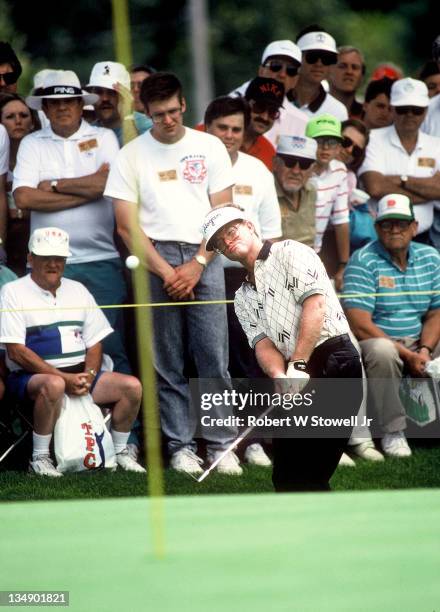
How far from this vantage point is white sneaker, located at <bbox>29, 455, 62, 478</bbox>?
6.64 metres

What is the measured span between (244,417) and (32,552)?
173cm

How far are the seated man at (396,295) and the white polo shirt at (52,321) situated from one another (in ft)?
4.58

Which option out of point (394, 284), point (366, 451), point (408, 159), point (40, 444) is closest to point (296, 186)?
point (394, 284)

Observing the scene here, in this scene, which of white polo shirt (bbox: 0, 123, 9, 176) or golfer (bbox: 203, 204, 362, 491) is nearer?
golfer (bbox: 203, 204, 362, 491)

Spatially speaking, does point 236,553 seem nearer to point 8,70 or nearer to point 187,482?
point 187,482

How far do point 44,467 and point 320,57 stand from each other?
309 centimetres

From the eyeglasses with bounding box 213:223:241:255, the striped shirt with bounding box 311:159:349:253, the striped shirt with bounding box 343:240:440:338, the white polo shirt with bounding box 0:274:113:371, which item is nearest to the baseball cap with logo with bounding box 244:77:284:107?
the striped shirt with bounding box 311:159:349:253

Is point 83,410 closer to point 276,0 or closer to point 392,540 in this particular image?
point 392,540

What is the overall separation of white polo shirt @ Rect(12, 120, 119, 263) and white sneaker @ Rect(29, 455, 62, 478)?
1109 millimetres

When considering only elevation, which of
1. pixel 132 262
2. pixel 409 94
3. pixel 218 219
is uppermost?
pixel 409 94

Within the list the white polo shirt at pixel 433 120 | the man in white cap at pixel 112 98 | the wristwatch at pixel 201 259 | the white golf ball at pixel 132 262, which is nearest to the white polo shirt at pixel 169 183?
the wristwatch at pixel 201 259

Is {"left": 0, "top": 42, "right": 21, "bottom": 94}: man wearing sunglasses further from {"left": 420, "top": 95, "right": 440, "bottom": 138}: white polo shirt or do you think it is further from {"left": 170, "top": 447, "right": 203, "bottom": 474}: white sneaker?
{"left": 420, "top": 95, "right": 440, "bottom": 138}: white polo shirt

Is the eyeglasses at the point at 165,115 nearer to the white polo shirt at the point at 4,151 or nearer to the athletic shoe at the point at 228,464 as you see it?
the white polo shirt at the point at 4,151

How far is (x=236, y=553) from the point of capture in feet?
17.7
